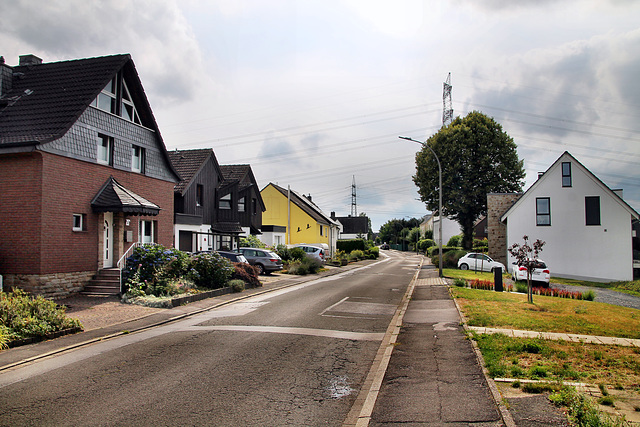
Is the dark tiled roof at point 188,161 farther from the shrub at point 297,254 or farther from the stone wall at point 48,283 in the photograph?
the stone wall at point 48,283

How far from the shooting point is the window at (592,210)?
107ft

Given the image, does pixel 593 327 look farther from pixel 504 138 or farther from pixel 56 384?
pixel 504 138

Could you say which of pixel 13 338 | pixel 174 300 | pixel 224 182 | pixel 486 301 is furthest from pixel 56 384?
pixel 224 182

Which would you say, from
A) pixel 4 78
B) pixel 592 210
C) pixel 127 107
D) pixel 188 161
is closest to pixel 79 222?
pixel 127 107

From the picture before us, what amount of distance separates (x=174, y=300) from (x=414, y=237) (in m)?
81.2

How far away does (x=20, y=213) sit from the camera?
14891mm

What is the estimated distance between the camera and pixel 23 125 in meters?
16.2

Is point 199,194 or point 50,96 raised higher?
point 50,96

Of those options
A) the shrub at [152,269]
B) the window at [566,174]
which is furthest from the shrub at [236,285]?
the window at [566,174]

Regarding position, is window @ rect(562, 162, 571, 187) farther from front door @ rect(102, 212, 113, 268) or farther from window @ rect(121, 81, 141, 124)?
front door @ rect(102, 212, 113, 268)

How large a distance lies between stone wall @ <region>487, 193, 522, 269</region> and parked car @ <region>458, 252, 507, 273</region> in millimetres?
6227

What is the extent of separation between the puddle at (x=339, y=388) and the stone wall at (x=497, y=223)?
122 feet

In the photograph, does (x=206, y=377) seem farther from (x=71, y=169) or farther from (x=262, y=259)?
(x=262, y=259)

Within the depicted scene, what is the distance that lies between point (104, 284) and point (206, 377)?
38.3 ft
